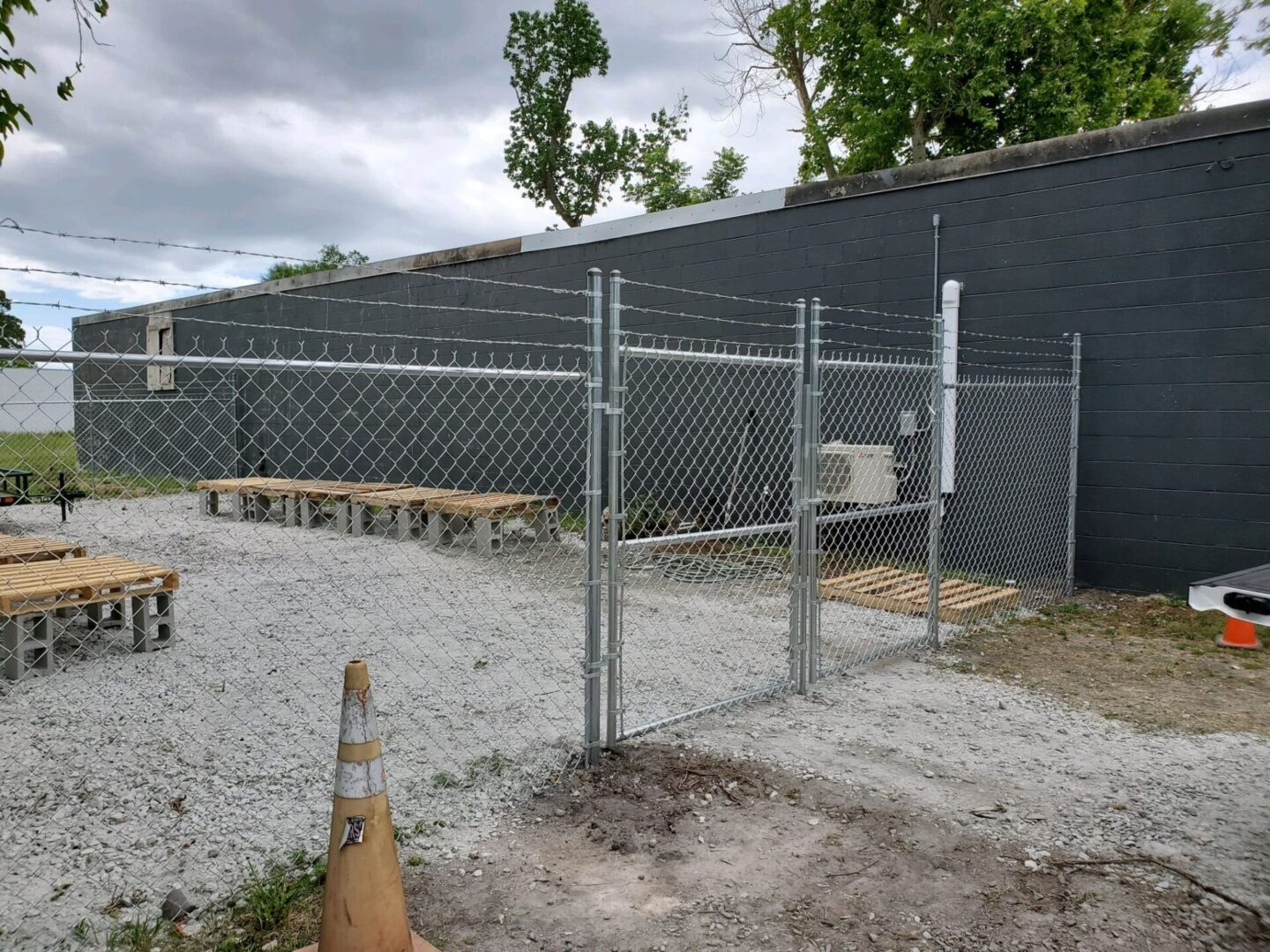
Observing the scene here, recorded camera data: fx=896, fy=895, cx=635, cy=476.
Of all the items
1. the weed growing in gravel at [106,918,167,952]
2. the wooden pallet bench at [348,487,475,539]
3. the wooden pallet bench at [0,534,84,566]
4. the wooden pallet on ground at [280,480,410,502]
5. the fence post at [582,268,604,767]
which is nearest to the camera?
the weed growing in gravel at [106,918,167,952]

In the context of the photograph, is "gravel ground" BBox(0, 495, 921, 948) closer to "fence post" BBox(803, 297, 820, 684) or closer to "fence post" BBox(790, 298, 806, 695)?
"fence post" BBox(790, 298, 806, 695)

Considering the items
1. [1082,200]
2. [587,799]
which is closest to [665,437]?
[1082,200]

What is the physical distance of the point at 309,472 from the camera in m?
14.8

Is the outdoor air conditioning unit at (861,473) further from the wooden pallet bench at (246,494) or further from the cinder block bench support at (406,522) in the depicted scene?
the wooden pallet bench at (246,494)

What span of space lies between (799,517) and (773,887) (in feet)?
6.84

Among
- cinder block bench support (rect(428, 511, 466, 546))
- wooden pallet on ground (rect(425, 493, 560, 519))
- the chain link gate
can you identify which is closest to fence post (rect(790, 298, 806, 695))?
the chain link gate

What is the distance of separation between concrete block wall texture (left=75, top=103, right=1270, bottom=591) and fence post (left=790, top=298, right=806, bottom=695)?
10.7ft

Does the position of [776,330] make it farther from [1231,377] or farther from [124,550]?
[124,550]

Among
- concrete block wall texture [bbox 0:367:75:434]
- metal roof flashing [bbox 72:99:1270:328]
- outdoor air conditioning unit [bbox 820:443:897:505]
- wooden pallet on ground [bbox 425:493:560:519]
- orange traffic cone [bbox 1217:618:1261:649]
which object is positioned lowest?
orange traffic cone [bbox 1217:618:1261:649]

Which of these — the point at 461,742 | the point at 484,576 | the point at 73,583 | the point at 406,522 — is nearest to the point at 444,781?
the point at 461,742

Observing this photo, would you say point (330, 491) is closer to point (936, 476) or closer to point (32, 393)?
point (936, 476)

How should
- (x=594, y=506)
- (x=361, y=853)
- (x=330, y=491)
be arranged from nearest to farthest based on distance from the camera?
(x=361, y=853)
(x=594, y=506)
(x=330, y=491)

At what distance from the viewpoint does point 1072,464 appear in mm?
7258

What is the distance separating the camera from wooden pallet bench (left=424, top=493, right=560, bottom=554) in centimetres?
884
